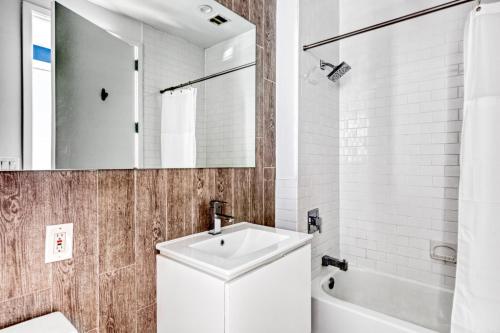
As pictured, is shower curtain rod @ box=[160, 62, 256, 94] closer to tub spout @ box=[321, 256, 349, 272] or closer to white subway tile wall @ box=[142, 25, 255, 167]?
white subway tile wall @ box=[142, 25, 255, 167]

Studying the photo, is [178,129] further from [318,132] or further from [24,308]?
[318,132]

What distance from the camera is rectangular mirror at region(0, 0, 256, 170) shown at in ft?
2.72

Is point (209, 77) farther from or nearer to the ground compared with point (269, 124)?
farther from the ground

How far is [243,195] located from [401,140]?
1.32 m

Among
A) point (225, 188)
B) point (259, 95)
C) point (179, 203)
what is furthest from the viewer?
point (259, 95)

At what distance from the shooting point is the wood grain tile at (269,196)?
1.82 meters

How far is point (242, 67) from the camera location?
64.7 inches

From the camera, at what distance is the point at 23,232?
83 centimetres

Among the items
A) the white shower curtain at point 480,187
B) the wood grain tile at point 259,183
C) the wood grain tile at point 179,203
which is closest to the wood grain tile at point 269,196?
the wood grain tile at point 259,183

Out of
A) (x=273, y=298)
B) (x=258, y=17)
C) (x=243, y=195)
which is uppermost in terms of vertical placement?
(x=258, y=17)

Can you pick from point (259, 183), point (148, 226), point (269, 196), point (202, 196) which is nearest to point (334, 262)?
point (269, 196)

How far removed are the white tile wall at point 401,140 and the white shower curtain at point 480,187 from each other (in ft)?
1.76

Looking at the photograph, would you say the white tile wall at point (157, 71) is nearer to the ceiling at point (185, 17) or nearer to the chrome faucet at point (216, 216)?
the ceiling at point (185, 17)

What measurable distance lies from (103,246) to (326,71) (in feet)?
6.24
